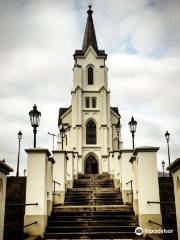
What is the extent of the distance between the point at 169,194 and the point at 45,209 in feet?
24.3

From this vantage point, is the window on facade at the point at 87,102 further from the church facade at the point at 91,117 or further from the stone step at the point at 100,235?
the stone step at the point at 100,235

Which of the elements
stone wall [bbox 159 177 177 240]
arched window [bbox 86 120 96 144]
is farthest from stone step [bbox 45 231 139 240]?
arched window [bbox 86 120 96 144]

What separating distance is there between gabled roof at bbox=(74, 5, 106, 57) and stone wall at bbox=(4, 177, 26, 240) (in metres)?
30.6

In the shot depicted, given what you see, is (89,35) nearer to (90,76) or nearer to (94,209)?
(90,76)

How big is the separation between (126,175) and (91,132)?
92.2 ft

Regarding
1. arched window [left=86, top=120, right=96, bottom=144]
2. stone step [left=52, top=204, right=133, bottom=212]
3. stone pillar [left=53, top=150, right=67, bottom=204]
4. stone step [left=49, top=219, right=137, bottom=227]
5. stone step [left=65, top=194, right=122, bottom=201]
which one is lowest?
stone step [left=49, top=219, right=137, bottom=227]

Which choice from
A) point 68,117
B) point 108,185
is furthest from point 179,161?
point 68,117

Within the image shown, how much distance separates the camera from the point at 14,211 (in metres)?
14.2

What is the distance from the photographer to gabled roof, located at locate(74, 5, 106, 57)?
49459 millimetres

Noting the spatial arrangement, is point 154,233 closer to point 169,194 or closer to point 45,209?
point 45,209

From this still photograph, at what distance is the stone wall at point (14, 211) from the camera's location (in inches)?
411

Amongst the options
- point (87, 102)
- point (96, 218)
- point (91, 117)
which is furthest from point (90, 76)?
point (96, 218)

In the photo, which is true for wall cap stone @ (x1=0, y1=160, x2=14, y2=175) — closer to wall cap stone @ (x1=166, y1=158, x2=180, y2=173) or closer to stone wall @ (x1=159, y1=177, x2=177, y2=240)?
wall cap stone @ (x1=166, y1=158, x2=180, y2=173)

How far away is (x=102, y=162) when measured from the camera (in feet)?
138
